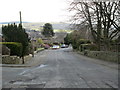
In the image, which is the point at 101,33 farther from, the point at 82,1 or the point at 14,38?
the point at 14,38

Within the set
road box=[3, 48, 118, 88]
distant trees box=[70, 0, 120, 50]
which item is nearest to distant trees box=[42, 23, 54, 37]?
distant trees box=[70, 0, 120, 50]

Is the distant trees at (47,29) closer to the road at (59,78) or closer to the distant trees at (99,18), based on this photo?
the distant trees at (99,18)

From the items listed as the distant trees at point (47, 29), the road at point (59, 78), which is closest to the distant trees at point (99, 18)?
the road at point (59, 78)

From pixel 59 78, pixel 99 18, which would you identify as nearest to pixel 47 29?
pixel 99 18

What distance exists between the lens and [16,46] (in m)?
19.8

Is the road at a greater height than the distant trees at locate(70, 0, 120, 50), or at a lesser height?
lesser

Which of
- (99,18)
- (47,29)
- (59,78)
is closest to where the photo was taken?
(59,78)

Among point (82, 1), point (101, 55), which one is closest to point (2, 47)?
point (82, 1)

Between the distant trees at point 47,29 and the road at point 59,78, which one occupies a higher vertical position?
the distant trees at point 47,29

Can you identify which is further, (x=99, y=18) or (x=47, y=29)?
(x=47, y=29)

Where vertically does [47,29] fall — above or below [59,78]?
above

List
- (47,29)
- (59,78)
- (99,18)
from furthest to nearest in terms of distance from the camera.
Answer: (47,29) → (99,18) → (59,78)

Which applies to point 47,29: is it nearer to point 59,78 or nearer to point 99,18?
point 99,18

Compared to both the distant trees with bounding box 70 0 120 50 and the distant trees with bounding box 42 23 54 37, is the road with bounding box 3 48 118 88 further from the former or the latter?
the distant trees with bounding box 42 23 54 37
